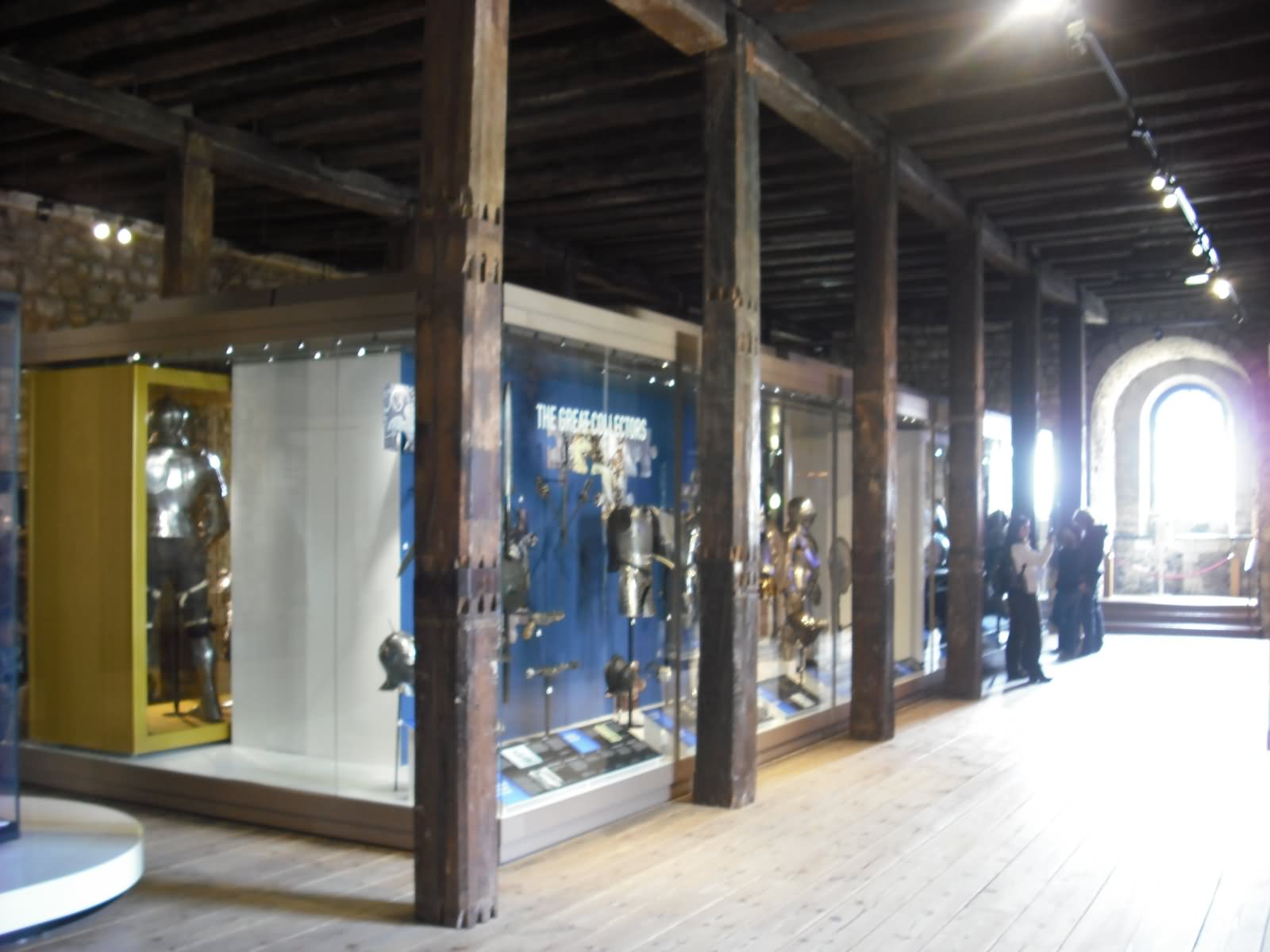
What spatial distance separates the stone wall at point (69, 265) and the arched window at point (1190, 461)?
637 inches

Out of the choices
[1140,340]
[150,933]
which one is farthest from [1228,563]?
[150,933]

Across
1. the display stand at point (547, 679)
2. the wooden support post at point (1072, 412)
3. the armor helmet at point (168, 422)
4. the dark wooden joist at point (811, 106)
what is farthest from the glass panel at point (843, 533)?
the wooden support post at point (1072, 412)

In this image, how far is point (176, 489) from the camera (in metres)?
7.37

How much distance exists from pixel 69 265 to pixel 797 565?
6.77m

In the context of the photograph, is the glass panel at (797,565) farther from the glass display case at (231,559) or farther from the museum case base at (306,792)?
the glass display case at (231,559)

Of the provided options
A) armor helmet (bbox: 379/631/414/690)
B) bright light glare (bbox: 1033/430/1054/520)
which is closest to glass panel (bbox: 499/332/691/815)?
armor helmet (bbox: 379/631/414/690)

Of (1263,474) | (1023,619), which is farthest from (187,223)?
(1263,474)

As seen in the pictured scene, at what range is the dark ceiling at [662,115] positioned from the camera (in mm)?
7297

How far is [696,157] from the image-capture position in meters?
9.70

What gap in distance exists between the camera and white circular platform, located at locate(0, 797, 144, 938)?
4516 millimetres

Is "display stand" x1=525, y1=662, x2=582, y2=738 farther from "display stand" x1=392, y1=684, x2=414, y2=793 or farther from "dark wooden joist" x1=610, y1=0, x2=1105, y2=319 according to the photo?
"dark wooden joist" x1=610, y1=0, x2=1105, y2=319

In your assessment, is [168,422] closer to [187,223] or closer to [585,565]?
[187,223]

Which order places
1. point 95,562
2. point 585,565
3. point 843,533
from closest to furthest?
point 585,565 < point 95,562 < point 843,533

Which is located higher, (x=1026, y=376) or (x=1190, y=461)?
(x=1026, y=376)
